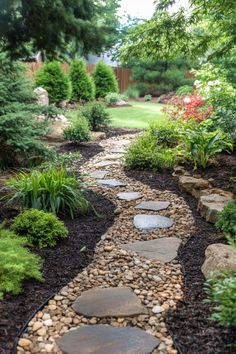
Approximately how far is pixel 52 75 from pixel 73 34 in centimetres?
1168

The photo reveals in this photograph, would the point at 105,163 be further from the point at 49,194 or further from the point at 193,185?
the point at 49,194

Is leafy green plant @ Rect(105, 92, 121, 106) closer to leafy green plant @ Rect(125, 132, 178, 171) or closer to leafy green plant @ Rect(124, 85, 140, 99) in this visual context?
leafy green plant @ Rect(124, 85, 140, 99)

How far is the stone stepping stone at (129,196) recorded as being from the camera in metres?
4.76

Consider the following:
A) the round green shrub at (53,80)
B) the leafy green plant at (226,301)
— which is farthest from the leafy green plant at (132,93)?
the leafy green plant at (226,301)

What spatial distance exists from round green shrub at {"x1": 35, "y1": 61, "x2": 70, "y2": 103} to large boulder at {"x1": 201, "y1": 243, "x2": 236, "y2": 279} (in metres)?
12.1

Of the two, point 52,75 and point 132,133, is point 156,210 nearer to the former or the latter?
point 132,133

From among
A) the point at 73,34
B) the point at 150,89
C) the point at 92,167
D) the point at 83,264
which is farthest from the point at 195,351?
the point at 150,89

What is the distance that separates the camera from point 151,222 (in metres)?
3.96

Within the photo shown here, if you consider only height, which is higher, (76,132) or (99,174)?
(76,132)

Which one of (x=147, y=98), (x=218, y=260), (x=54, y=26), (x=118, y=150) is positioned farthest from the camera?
(x=147, y=98)

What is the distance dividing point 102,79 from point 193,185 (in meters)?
13.9

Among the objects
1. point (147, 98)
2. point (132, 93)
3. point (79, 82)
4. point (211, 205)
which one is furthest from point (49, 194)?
point (132, 93)

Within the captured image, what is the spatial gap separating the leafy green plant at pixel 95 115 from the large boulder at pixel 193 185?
17.3 ft

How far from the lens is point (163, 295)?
8.62ft
